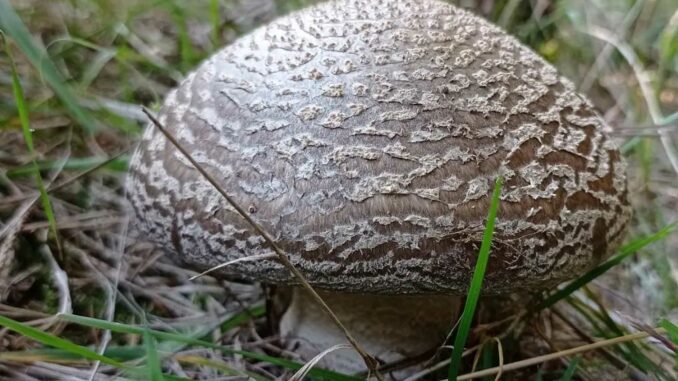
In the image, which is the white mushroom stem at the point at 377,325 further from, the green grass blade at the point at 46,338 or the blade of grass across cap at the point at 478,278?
the green grass blade at the point at 46,338

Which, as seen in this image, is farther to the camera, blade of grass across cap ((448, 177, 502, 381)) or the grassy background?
the grassy background

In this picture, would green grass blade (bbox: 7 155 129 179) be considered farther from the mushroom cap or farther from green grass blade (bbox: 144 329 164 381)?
green grass blade (bbox: 144 329 164 381)

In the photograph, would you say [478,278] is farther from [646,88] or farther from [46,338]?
[646,88]

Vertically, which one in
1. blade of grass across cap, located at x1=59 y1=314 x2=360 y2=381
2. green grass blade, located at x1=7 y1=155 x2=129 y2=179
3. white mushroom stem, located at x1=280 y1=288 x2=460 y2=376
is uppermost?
green grass blade, located at x1=7 y1=155 x2=129 y2=179

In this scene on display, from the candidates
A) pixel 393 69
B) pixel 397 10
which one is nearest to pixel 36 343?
pixel 393 69

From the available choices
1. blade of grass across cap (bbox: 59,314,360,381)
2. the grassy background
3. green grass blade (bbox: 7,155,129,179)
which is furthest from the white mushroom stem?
green grass blade (bbox: 7,155,129,179)

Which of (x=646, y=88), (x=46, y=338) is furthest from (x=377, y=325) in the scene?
(x=646, y=88)
